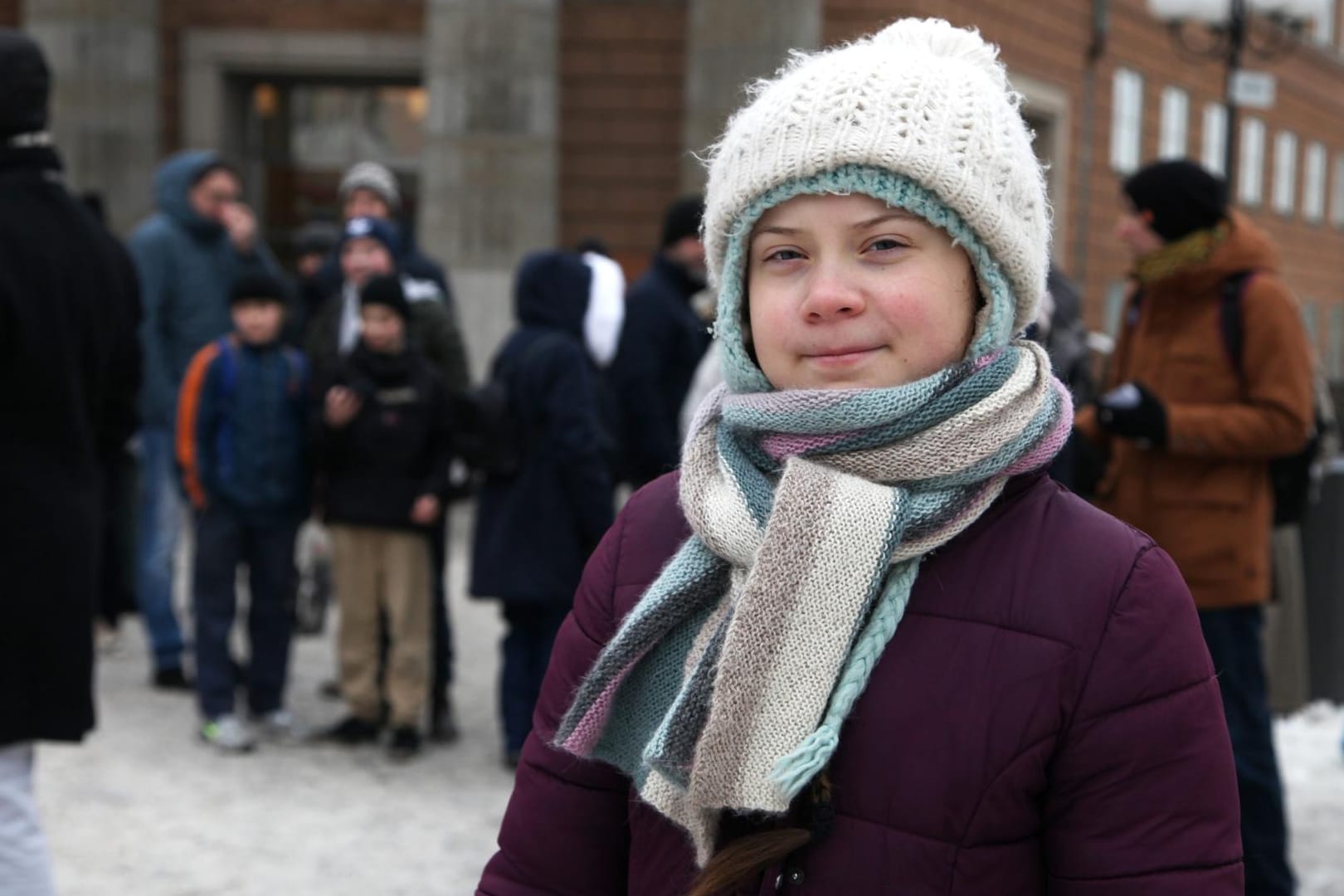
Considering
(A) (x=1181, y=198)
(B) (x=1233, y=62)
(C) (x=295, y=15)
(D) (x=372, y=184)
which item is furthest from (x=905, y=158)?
(C) (x=295, y=15)

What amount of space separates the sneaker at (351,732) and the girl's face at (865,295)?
15.1 ft

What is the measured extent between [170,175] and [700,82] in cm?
689

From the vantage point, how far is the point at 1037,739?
165cm

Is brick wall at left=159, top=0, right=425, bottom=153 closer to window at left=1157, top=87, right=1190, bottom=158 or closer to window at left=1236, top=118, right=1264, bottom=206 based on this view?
window at left=1157, top=87, right=1190, bottom=158

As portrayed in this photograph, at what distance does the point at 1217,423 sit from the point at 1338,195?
2636 centimetres

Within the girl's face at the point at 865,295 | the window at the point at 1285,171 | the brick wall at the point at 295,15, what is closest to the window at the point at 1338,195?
the window at the point at 1285,171

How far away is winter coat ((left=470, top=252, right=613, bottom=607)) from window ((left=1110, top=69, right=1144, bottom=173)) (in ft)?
45.1

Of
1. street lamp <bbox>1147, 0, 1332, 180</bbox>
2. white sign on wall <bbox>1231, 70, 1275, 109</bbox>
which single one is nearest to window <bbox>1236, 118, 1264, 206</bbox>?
street lamp <bbox>1147, 0, 1332, 180</bbox>

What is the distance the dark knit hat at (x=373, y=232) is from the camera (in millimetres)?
6500

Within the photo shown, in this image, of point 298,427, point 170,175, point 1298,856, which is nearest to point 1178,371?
point 1298,856

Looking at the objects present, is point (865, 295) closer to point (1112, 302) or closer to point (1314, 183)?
point (1112, 302)

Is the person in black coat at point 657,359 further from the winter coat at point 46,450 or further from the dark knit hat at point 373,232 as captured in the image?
the winter coat at point 46,450

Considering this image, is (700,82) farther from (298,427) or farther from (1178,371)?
(1178,371)

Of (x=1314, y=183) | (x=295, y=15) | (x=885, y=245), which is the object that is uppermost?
(x=295, y=15)
